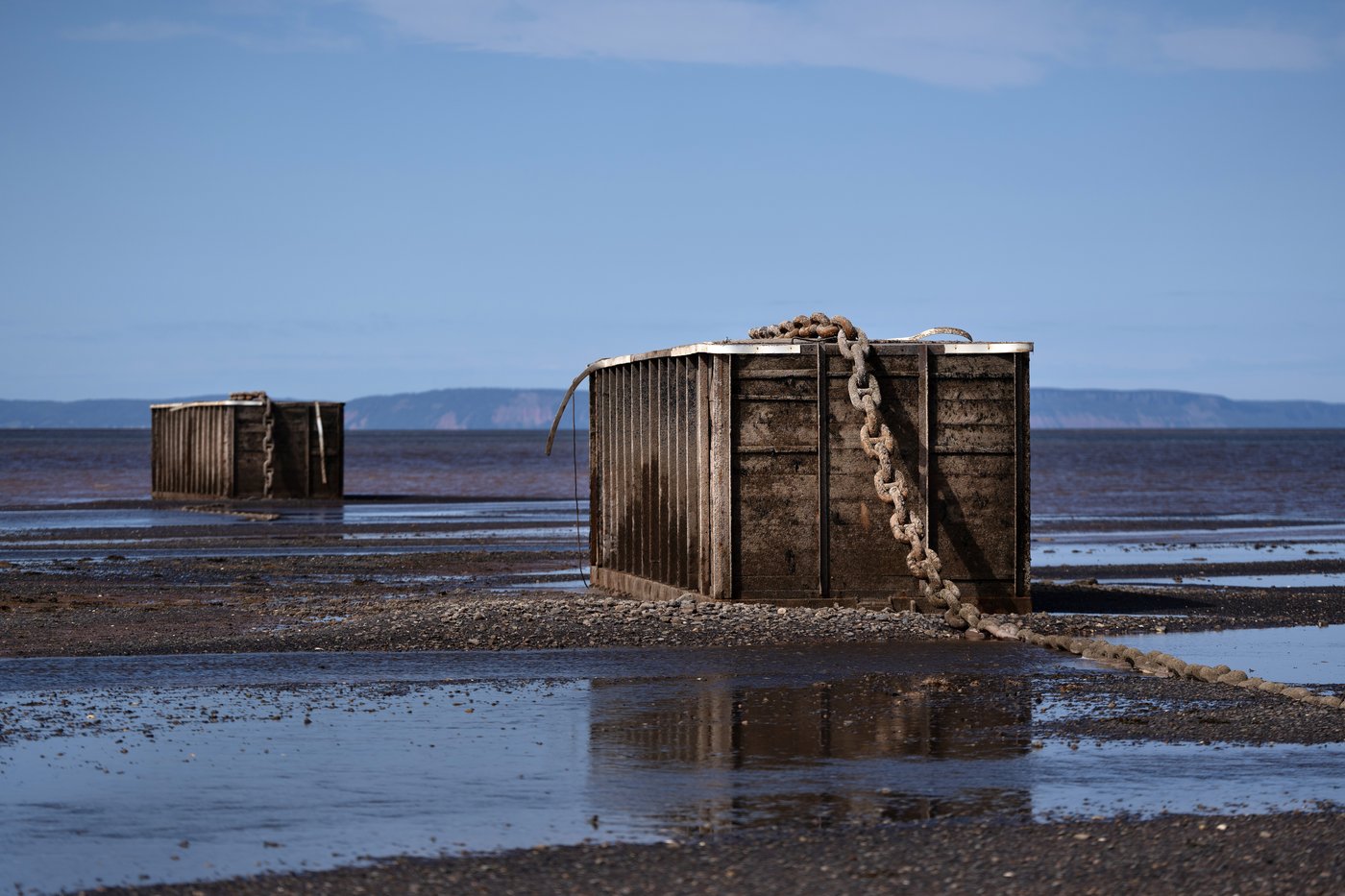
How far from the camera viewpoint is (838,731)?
10.1 m

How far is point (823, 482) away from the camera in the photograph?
16594 millimetres

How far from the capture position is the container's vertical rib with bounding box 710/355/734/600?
54.1ft

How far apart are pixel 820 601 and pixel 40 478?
2452 inches

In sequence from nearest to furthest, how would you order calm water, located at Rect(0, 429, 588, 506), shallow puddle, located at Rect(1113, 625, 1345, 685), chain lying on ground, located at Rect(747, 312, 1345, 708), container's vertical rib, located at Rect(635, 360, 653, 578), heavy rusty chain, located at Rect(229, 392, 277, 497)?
1. shallow puddle, located at Rect(1113, 625, 1345, 685)
2. chain lying on ground, located at Rect(747, 312, 1345, 708)
3. container's vertical rib, located at Rect(635, 360, 653, 578)
4. heavy rusty chain, located at Rect(229, 392, 277, 497)
5. calm water, located at Rect(0, 429, 588, 506)

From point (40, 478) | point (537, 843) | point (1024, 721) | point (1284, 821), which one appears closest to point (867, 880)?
point (537, 843)

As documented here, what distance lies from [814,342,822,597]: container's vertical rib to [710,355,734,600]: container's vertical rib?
0.85 m

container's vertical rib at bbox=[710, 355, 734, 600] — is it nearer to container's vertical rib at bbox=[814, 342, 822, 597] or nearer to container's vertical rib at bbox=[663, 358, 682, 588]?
container's vertical rib at bbox=[814, 342, 822, 597]

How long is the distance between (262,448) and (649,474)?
87.2 feet

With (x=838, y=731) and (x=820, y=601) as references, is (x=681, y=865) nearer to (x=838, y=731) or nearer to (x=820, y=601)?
(x=838, y=731)

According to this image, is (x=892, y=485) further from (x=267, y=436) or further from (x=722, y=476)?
(x=267, y=436)

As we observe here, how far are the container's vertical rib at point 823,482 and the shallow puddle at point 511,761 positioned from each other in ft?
12.0

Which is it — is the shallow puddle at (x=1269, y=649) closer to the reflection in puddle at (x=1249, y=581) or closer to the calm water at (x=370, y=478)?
the reflection in puddle at (x=1249, y=581)

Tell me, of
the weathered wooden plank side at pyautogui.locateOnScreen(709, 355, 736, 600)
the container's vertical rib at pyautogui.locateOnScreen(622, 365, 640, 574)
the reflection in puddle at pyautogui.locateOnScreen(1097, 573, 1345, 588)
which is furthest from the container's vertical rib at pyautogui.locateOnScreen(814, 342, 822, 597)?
the reflection in puddle at pyautogui.locateOnScreen(1097, 573, 1345, 588)

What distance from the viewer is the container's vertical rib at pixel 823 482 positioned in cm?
1659
